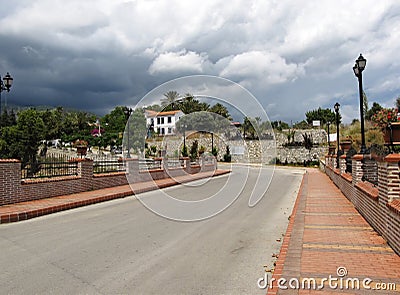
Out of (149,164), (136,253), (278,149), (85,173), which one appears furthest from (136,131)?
(278,149)

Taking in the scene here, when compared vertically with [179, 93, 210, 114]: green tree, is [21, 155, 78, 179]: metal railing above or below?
below

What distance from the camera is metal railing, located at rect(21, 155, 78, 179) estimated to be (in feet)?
38.7

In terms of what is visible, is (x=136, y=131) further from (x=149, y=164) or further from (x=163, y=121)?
(x=149, y=164)

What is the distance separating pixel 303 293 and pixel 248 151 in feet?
150

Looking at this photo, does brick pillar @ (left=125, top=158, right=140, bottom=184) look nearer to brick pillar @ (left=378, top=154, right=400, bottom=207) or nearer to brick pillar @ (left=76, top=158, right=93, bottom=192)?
brick pillar @ (left=76, top=158, right=93, bottom=192)

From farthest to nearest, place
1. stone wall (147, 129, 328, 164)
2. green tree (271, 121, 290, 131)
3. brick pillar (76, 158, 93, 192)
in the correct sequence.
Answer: green tree (271, 121, 290, 131)
stone wall (147, 129, 328, 164)
brick pillar (76, 158, 93, 192)

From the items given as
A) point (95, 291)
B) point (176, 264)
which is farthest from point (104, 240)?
point (95, 291)

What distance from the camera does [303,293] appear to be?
12.6ft

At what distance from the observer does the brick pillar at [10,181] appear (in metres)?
10.3

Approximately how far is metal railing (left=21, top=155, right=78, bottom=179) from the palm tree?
4.44m

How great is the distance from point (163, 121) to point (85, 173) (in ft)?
16.9

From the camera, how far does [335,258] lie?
16.9 feet

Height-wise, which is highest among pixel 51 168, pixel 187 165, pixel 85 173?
pixel 51 168

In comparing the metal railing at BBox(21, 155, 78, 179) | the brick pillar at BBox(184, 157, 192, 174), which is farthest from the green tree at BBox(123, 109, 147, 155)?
the brick pillar at BBox(184, 157, 192, 174)
